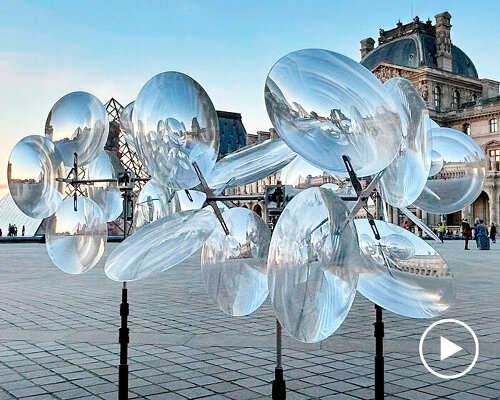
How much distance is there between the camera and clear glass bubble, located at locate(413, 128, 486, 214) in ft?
10.5

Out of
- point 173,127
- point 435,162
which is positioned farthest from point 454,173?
point 173,127

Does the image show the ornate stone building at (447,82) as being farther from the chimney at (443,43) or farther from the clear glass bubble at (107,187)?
the clear glass bubble at (107,187)

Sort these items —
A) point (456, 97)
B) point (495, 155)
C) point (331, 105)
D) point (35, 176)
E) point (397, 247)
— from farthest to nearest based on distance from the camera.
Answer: point (456, 97) → point (495, 155) → point (35, 176) → point (397, 247) → point (331, 105)

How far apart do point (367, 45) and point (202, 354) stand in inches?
2930

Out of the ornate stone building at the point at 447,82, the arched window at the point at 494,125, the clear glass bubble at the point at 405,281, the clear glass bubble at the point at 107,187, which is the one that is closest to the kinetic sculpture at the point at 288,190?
the clear glass bubble at the point at 405,281

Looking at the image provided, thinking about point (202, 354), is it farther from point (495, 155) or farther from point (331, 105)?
point (495, 155)

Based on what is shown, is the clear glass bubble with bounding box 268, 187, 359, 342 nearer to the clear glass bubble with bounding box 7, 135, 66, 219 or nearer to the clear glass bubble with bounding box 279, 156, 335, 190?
the clear glass bubble with bounding box 279, 156, 335, 190

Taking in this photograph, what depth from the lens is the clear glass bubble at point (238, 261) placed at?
10.4 ft

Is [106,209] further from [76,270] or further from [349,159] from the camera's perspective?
[349,159]

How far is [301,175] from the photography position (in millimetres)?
3479

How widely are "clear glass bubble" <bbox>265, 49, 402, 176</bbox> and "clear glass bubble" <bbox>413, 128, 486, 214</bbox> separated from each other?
3.39 feet

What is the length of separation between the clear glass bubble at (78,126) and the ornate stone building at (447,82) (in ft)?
163

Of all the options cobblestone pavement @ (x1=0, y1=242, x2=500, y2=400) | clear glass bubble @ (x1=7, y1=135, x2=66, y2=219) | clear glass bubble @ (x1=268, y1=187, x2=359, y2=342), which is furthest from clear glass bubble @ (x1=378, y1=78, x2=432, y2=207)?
clear glass bubble @ (x1=7, y1=135, x2=66, y2=219)

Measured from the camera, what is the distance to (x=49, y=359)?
16.1 ft
